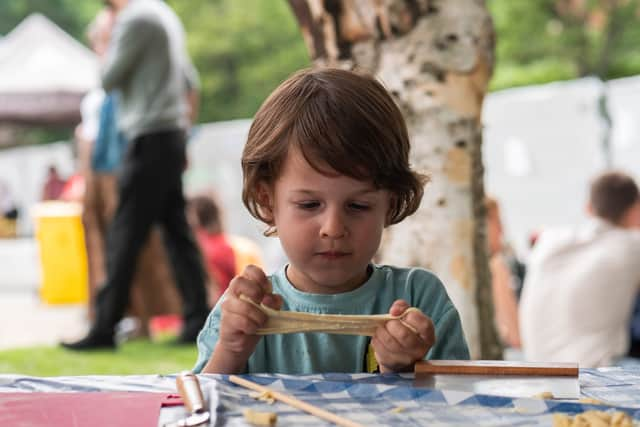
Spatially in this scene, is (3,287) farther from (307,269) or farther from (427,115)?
(307,269)

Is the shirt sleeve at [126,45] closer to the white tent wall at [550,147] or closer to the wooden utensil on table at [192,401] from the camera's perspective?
the white tent wall at [550,147]

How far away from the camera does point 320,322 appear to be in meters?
1.29

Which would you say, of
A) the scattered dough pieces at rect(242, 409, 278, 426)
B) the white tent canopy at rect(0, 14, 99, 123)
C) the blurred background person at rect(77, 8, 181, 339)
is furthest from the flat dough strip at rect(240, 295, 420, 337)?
the white tent canopy at rect(0, 14, 99, 123)

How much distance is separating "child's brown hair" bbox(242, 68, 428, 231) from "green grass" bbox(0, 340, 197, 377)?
132 inches

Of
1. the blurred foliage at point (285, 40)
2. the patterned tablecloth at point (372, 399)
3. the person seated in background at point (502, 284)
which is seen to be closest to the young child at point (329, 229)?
the patterned tablecloth at point (372, 399)

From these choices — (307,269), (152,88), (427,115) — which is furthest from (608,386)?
(152,88)

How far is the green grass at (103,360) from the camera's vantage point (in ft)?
16.4

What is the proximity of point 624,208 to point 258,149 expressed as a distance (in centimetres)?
281

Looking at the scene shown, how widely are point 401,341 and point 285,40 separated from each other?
19779 millimetres

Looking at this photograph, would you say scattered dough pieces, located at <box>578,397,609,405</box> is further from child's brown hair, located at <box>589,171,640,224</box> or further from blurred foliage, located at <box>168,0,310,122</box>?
blurred foliage, located at <box>168,0,310,122</box>

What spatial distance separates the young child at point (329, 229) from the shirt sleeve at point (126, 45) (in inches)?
145

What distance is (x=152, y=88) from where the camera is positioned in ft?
17.7

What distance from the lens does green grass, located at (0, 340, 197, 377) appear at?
501 centimetres

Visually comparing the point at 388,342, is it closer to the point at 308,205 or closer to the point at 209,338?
the point at 308,205
